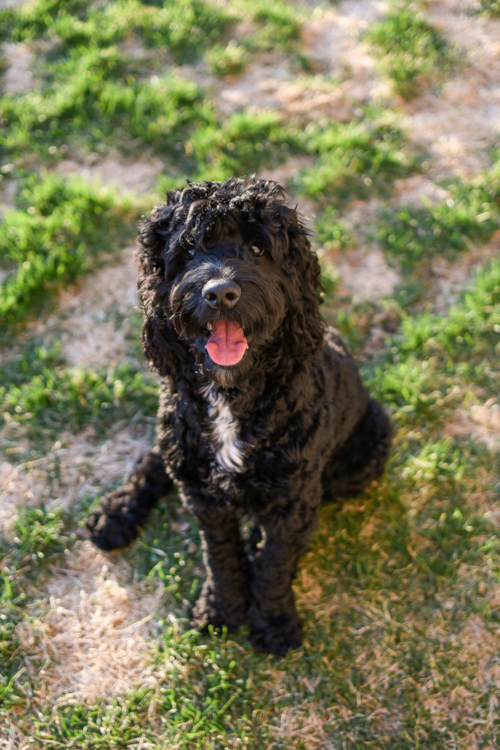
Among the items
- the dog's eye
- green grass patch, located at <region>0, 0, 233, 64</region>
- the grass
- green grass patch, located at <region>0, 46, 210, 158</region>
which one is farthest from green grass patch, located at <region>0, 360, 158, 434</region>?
green grass patch, located at <region>0, 0, 233, 64</region>

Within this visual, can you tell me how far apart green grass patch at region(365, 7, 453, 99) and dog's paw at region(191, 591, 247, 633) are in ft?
16.9

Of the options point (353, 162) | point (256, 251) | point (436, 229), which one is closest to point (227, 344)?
point (256, 251)

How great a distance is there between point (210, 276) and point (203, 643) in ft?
7.01

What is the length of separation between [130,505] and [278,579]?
3.63ft

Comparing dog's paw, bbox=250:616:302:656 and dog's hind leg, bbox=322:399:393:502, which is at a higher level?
dog's hind leg, bbox=322:399:393:502

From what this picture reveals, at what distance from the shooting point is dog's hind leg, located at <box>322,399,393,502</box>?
134 inches

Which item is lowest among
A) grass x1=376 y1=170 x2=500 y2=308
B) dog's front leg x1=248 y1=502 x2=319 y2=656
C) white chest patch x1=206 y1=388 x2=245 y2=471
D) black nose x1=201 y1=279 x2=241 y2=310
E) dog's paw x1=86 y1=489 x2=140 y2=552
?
dog's paw x1=86 y1=489 x2=140 y2=552

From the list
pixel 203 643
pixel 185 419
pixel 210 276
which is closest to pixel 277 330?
pixel 210 276

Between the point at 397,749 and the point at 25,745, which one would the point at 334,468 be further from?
the point at 25,745

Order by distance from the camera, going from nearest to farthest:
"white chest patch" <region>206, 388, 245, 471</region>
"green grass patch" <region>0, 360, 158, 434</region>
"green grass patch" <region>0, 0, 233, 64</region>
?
1. "white chest patch" <region>206, 388, 245, 471</region>
2. "green grass patch" <region>0, 360, 158, 434</region>
3. "green grass patch" <region>0, 0, 233, 64</region>

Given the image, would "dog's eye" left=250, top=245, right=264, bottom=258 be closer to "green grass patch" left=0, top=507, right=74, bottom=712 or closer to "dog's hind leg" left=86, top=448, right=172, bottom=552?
"dog's hind leg" left=86, top=448, right=172, bottom=552

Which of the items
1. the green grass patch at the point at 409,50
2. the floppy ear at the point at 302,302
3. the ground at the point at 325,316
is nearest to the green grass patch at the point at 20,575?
the ground at the point at 325,316

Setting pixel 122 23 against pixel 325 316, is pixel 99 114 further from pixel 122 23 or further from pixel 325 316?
pixel 325 316

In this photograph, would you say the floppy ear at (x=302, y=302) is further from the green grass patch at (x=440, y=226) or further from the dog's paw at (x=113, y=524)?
the green grass patch at (x=440, y=226)
